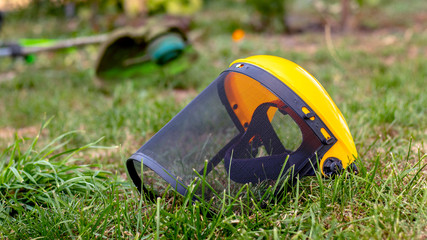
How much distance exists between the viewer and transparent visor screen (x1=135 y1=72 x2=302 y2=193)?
58.5 inches

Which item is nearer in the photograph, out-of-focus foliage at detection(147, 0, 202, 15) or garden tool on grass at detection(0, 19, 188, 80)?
garden tool on grass at detection(0, 19, 188, 80)

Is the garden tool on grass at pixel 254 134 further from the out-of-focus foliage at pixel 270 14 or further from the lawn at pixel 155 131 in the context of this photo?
the out-of-focus foliage at pixel 270 14

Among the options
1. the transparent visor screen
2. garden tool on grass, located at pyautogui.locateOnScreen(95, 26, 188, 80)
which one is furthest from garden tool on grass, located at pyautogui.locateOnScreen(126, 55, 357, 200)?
garden tool on grass, located at pyautogui.locateOnScreen(95, 26, 188, 80)

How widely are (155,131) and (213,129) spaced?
85 centimetres

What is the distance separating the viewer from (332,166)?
1.44m

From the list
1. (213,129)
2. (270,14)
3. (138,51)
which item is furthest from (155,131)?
(270,14)

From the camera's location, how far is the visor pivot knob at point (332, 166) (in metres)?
1.44

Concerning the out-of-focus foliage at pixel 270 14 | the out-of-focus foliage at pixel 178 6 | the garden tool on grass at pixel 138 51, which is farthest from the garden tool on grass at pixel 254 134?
the out-of-focus foliage at pixel 178 6

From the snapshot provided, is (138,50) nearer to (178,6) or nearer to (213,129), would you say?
(213,129)

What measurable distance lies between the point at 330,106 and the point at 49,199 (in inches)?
43.5

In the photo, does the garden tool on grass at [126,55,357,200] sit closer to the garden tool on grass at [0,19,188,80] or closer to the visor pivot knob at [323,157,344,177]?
the visor pivot knob at [323,157,344,177]

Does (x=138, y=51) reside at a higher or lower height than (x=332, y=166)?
higher

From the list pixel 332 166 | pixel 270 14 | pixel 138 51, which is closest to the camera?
pixel 332 166

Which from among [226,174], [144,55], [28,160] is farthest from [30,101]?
[226,174]
